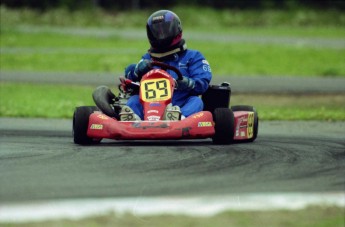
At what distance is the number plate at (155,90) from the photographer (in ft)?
31.6

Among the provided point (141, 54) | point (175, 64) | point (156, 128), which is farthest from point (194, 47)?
point (156, 128)

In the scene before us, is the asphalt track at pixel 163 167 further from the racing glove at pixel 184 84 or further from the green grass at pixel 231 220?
the green grass at pixel 231 220

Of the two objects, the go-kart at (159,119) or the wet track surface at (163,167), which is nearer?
the wet track surface at (163,167)

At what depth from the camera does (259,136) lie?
11016mm

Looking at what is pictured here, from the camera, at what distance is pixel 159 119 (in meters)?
9.48

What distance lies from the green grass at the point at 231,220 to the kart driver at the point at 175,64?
4473 mm

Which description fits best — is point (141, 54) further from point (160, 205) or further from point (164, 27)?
point (160, 205)

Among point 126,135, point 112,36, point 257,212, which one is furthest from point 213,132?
point 112,36

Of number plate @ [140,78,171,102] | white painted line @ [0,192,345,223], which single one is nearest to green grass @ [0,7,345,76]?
number plate @ [140,78,171,102]

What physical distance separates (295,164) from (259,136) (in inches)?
133

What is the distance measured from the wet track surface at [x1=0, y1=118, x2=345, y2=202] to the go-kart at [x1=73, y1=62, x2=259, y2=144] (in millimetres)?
133

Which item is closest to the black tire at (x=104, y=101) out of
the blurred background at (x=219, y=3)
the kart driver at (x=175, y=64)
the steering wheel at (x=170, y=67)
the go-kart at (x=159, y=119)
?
the go-kart at (x=159, y=119)

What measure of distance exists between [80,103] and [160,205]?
409 inches

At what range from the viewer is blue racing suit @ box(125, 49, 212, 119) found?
32.2ft
